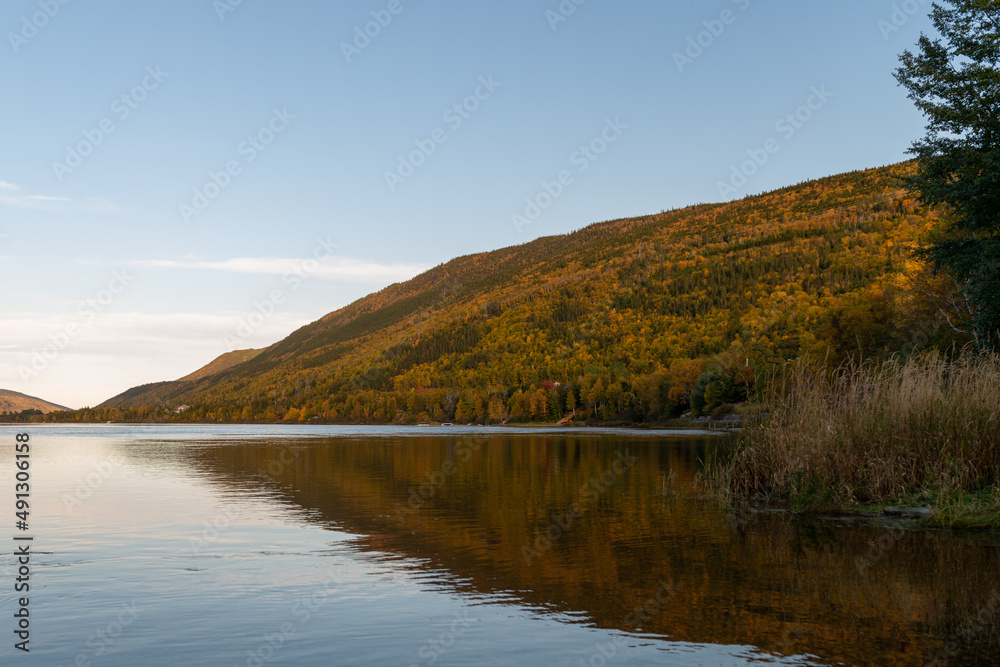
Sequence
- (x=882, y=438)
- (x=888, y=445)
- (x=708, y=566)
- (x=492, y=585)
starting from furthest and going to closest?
1. (x=888, y=445)
2. (x=882, y=438)
3. (x=708, y=566)
4. (x=492, y=585)

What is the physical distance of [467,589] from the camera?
1503cm

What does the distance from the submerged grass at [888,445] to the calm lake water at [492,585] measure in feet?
5.15

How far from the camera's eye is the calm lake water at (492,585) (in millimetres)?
11102

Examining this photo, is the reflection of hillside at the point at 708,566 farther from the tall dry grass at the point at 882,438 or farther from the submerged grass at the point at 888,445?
the tall dry grass at the point at 882,438

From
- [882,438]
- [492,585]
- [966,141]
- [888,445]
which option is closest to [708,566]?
[492,585]

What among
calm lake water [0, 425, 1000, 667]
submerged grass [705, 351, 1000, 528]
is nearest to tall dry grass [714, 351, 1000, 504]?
submerged grass [705, 351, 1000, 528]

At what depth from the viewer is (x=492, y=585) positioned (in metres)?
15.4

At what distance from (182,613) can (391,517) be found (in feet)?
40.0

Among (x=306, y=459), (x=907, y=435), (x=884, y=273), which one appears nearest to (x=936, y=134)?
(x=907, y=435)

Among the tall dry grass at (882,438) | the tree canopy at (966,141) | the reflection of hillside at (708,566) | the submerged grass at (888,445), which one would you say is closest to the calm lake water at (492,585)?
the reflection of hillside at (708,566)

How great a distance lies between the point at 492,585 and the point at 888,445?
13.5 meters

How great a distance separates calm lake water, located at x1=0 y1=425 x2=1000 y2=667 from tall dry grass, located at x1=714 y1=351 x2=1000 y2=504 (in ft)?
6.29

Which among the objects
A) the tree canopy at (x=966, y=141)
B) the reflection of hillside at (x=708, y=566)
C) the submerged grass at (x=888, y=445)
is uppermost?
the tree canopy at (x=966, y=141)

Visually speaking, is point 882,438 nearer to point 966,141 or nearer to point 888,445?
point 888,445
